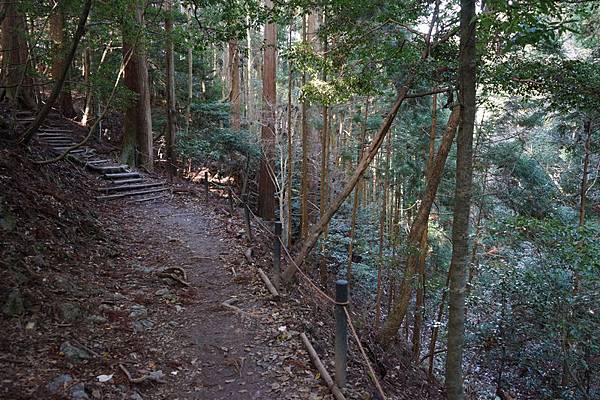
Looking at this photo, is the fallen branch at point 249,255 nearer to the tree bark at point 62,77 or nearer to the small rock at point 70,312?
the small rock at point 70,312

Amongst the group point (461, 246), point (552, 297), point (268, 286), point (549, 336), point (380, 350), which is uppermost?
point (461, 246)

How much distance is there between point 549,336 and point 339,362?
6608mm

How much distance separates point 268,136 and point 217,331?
11.8 metres

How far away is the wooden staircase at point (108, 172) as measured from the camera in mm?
11938

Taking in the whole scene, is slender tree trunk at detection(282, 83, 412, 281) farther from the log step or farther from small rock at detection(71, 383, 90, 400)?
the log step

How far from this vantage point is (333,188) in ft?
59.8

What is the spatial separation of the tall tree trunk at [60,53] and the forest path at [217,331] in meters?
3.92

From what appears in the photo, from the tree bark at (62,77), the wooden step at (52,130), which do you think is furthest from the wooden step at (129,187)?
the wooden step at (52,130)

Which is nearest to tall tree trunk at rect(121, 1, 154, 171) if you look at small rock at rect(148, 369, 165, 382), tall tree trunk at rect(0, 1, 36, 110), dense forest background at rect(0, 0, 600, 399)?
dense forest background at rect(0, 0, 600, 399)

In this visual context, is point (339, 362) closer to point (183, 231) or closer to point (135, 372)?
point (135, 372)

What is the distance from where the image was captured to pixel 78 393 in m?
3.51

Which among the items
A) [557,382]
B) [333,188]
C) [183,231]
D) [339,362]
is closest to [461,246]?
[339,362]

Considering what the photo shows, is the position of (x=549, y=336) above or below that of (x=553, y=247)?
below

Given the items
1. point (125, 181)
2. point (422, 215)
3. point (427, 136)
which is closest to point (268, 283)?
point (422, 215)
